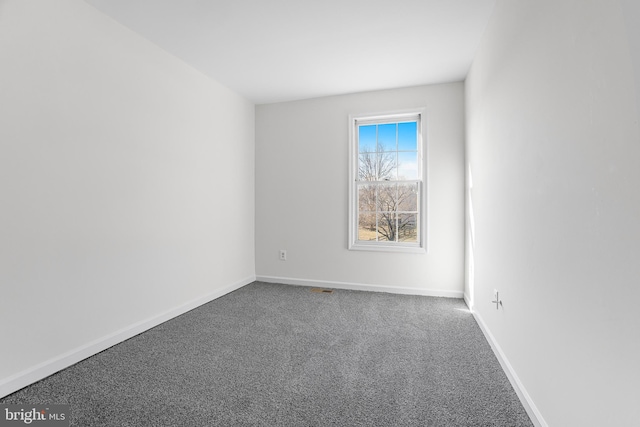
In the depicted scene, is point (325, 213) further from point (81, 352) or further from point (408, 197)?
point (81, 352)

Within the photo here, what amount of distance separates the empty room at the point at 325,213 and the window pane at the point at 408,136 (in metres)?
0.03

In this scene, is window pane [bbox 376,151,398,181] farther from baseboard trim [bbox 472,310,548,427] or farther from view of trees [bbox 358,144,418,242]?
baseboard trim [bbox 472,310,548,427]

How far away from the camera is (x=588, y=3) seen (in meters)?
1.07

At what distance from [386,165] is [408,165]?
0.27 meters

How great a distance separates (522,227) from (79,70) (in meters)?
3.03

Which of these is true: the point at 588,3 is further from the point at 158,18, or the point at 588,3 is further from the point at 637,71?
the point at 158,18

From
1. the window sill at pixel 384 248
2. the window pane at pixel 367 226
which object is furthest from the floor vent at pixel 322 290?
the window pane at pixel 367 226

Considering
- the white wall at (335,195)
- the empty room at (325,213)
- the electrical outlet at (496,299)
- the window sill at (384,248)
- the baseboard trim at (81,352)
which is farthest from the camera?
the window sill at (384,248)

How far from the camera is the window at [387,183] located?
3.91 meters

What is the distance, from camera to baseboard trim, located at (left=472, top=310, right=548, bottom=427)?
1.49m

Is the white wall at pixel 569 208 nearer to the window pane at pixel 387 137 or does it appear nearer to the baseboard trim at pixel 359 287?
the baseboard trim at pixel 359 287

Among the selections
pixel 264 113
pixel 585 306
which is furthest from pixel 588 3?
pixel 264 113

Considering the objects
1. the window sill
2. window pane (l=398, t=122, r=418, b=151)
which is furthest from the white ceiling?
the window sill

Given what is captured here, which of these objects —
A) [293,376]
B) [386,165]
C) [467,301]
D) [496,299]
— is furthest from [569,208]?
[386,165]
